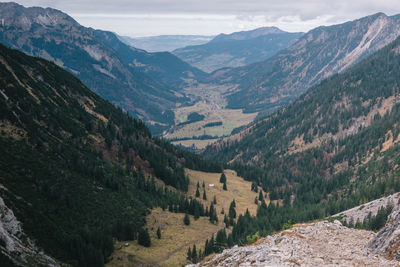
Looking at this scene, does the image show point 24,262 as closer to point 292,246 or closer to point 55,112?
point 292,246

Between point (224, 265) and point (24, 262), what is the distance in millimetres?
44986

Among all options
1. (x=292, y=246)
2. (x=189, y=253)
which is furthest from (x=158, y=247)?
(x=292, y=246)

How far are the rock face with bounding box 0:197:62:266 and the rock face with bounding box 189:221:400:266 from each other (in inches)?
1643

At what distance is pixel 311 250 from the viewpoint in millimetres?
50188

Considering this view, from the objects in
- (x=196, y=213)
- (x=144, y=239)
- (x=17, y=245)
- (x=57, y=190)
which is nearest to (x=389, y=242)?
(x=17, y=245)

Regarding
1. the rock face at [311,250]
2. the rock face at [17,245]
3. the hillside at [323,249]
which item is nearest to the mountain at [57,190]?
the rock face at [17,245]

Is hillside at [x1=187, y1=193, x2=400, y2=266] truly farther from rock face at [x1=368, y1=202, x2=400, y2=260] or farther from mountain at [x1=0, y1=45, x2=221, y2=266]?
mountain at [x1=0, y1=45, x2=221, y2=266]

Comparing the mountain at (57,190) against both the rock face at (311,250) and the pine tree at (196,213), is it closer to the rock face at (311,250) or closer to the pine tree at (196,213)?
the pine tree at (196,213)

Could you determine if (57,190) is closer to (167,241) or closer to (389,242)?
(167,241)

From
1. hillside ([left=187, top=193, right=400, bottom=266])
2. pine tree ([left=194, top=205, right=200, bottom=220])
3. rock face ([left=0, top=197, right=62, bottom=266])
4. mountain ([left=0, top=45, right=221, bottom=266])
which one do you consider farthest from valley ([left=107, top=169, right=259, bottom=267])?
hillside ([left=187, top=193, right=400, bottom=266])

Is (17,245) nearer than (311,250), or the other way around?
(311,250)

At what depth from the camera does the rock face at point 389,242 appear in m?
46.0

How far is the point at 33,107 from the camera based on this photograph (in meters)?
173

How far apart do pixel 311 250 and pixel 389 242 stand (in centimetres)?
1090
